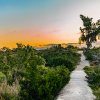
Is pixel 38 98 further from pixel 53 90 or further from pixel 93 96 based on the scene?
pixel 93 96

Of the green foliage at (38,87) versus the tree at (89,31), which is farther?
the tree at (89,31)

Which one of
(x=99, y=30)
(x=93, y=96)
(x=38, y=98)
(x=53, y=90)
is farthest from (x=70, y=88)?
(x=99, y=30)

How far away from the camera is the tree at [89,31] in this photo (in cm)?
10106

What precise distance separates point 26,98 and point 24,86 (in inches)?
45.5

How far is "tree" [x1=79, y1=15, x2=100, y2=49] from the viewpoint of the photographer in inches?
3979

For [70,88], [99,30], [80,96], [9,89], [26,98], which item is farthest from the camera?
[99,30]

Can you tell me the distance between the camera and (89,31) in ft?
334

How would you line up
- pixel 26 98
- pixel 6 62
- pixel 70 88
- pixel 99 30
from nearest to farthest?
pixel 26 98 < pixel 70 88 < pixel 6 62 < pixel 99 30

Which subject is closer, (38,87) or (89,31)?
(38,87)

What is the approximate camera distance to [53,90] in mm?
21641

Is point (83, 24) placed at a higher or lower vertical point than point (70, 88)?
higher

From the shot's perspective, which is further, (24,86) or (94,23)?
(94,23)

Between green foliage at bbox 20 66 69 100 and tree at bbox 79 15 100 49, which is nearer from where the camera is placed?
green foliage at bbox 20 66 69 100

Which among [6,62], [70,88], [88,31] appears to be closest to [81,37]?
[88,31]
